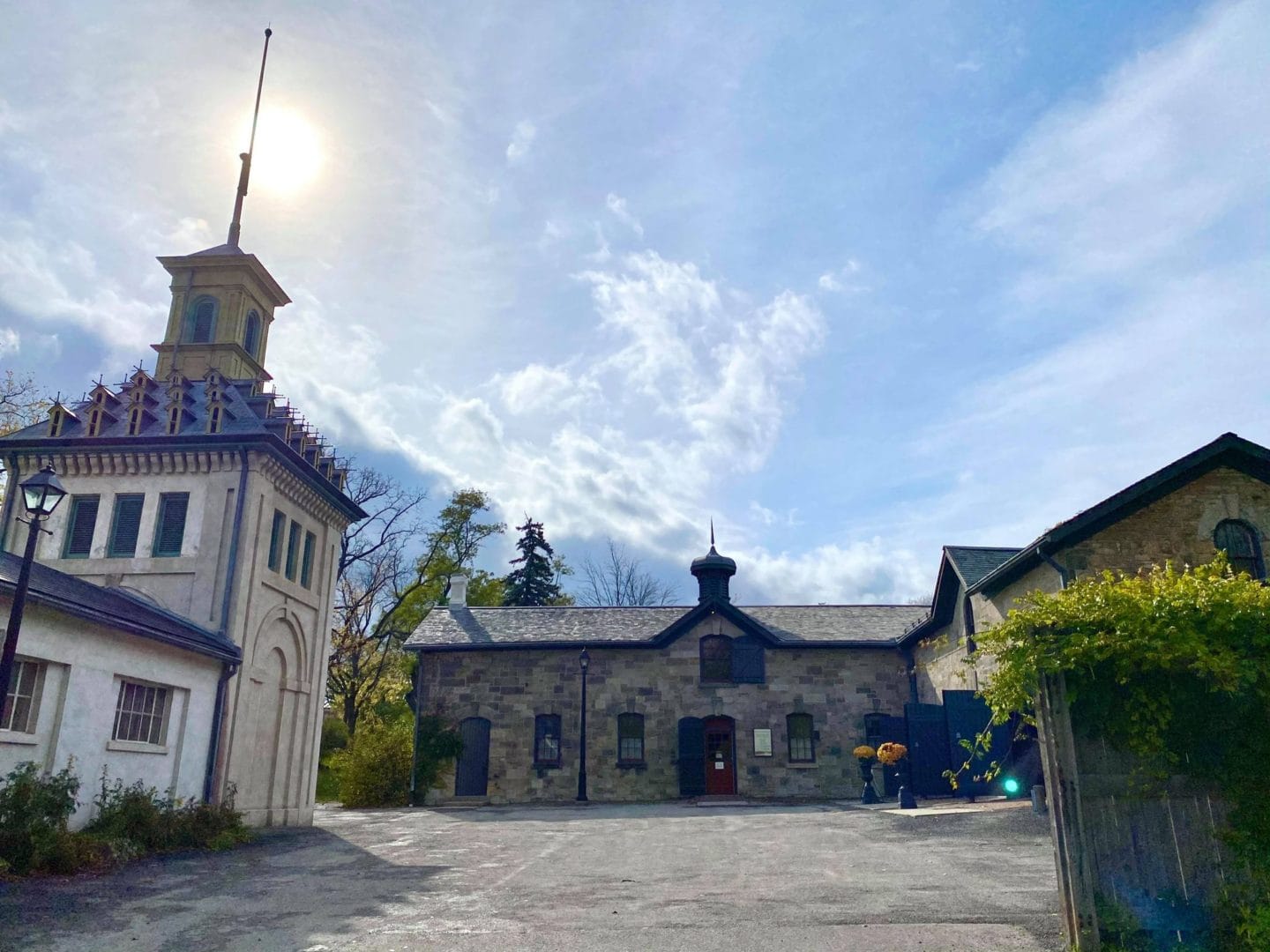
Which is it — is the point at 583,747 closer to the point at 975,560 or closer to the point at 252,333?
the point at 975,560

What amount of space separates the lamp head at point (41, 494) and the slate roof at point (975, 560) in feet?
62.9

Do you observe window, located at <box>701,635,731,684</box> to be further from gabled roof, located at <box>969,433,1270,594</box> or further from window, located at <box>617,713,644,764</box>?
gabled roof, located at <box>969,433,1270,594</box>

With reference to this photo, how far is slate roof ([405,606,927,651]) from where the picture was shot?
29.5 meters

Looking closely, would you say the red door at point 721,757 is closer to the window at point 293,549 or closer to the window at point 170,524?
the window at point 293,549

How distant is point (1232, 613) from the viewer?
618cm

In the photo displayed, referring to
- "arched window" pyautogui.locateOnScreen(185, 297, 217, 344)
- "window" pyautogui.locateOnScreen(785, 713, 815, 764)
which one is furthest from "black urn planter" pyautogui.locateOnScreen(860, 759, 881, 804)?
"arched window" pyautogui.locateOnScreen(185, 297, 217, 344)

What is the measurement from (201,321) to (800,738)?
68.6 feet

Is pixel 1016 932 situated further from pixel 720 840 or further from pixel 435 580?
pixel 435 580

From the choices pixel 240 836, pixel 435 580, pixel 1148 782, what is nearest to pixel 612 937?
pixel 1148 782

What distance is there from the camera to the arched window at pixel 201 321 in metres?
24.2

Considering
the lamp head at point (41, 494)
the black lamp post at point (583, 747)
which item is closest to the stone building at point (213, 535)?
Answer: the lamp head at point (41, 494)

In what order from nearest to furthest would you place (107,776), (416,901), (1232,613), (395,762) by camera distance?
(1232,613)
(416,901)
(107,776)
(395,762)

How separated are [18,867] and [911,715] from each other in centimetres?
1914

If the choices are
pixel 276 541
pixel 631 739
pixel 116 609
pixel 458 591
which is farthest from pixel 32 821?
pixel 458 591
